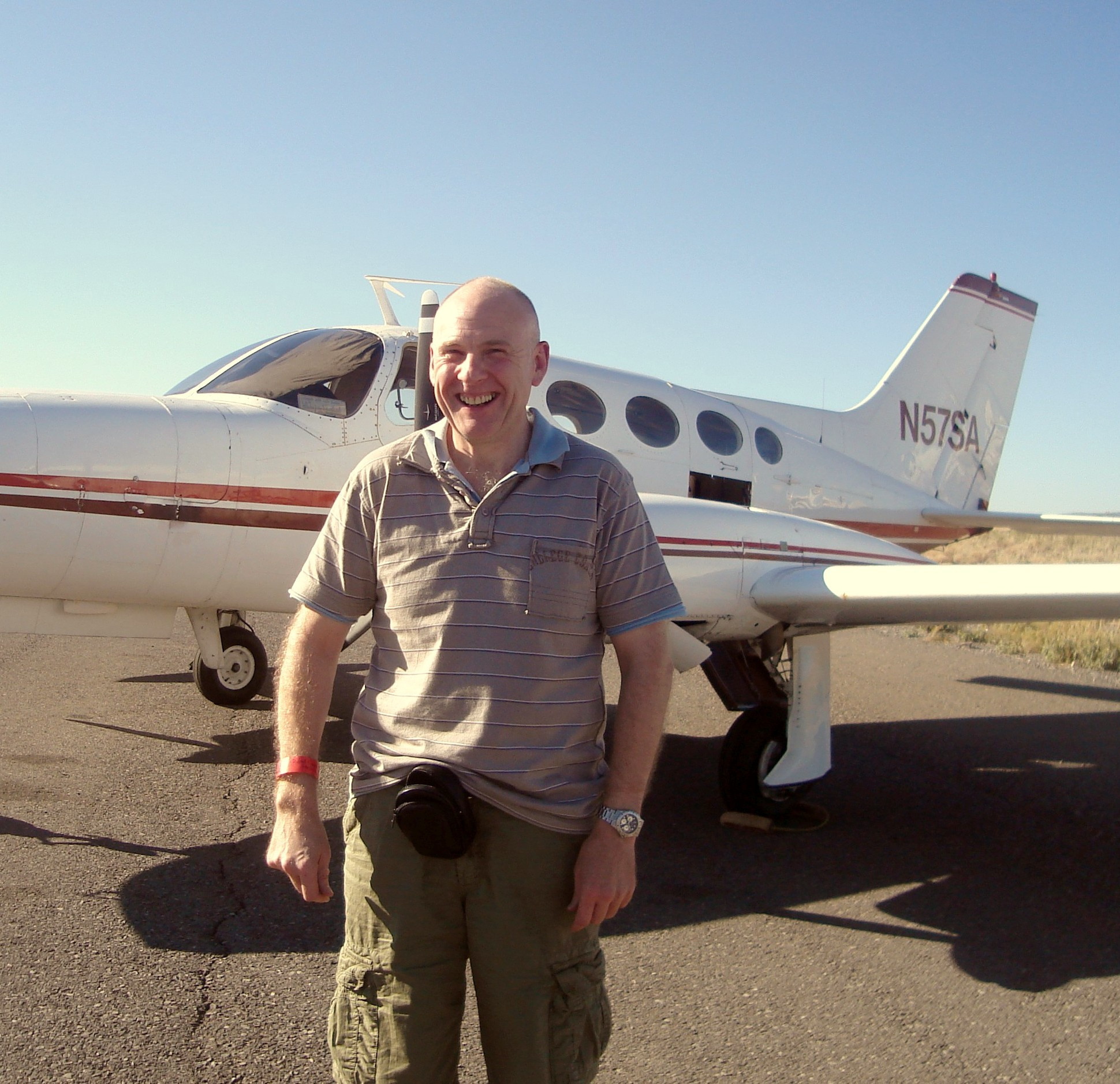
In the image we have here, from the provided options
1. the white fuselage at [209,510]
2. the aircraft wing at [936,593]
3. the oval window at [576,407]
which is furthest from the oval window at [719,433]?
the aircraft wing at [936,593]

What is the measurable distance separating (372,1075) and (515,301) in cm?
151

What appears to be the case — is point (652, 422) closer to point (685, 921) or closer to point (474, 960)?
point (685, 921)

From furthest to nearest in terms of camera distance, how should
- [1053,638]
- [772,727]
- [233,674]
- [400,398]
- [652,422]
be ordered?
[1053,638]
[233,674]
[652,422]
[772,727]
[400,398]

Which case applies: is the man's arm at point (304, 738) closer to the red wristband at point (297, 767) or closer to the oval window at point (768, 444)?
the red wristband at point (297, 767)

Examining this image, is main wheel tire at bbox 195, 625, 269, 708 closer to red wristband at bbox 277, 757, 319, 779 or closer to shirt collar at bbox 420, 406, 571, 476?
red wristband at bbox 277, 757, 319, 779

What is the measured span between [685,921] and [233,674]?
14.7 ft

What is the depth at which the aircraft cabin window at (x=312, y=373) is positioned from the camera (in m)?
5.73

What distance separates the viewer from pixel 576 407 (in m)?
6.51

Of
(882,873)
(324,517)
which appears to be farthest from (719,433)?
(882,873)

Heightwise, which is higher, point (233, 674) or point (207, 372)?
point (207, 372)

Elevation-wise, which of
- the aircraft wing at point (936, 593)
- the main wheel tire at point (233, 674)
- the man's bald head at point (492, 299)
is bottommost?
the main wheel tire at point (233, 674)

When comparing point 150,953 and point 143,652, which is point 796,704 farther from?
point 143,652

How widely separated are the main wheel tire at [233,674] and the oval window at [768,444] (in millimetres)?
4122

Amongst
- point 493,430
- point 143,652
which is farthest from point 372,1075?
point 143,652
